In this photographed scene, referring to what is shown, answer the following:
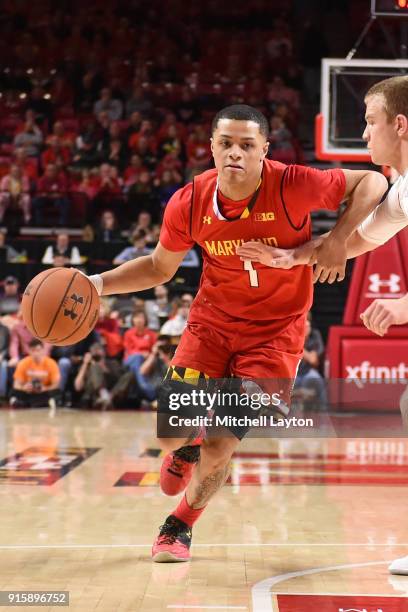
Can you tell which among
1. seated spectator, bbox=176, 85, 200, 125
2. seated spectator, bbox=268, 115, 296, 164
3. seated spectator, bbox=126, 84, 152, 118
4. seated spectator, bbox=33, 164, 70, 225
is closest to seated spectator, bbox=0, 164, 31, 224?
seated spectator, bbox=33, 164, 70, 225

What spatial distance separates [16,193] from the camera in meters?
14.9

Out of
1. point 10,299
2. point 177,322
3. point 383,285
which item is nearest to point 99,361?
point 177,322

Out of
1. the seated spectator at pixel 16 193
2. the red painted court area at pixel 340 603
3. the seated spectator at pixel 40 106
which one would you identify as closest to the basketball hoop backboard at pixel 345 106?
the seated spectator at pixel 16 193

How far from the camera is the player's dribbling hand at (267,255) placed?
4.29 m

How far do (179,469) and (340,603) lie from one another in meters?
1.26

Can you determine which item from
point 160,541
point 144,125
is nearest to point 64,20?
point 144,125

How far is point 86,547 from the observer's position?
16.0 ft

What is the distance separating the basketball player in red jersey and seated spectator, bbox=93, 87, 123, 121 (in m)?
12.6

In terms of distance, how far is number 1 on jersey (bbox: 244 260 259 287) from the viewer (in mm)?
4449

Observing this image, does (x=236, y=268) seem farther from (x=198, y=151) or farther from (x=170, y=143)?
(x=170, y=143)

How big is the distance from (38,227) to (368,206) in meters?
10.9

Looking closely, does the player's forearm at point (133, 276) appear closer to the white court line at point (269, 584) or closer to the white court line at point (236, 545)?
the white court line at point (236, 545)

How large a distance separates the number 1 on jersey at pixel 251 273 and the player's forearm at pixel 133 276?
0.48m

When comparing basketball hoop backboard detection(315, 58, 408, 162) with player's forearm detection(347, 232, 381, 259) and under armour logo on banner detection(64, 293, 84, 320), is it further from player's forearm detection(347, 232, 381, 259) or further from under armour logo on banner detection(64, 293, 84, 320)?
under armour logo on banner detection(64, 293, 84, 320)
